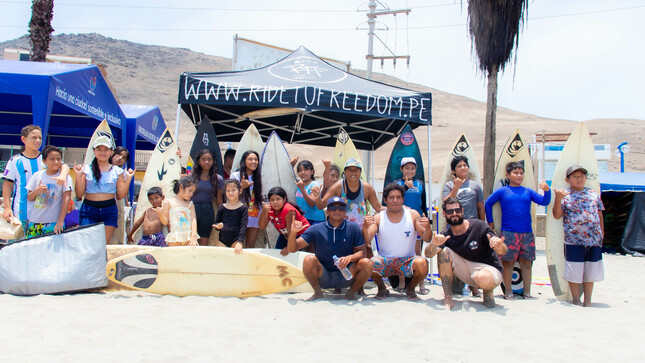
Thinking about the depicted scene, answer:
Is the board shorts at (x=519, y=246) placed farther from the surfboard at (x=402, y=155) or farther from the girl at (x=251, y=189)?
the girl at (x=251, y=189)

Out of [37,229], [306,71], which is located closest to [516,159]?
[306,71]

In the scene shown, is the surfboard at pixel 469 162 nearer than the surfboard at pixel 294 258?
No

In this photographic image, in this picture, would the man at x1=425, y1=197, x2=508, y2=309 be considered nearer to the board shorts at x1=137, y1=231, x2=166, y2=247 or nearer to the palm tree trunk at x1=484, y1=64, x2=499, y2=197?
the board shorts at x1=137, y1=231, x2=166, y2=247

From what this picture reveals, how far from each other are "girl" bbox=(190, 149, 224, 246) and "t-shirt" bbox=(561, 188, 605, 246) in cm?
332

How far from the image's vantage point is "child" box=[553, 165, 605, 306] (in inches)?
140

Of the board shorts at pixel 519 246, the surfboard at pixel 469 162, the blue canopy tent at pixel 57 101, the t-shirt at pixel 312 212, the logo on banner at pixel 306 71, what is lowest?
the board shorts at pixel 519 246

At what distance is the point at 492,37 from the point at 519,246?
435 cm

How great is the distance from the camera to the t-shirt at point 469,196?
156 inches

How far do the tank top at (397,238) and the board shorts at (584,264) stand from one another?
55.2 inches

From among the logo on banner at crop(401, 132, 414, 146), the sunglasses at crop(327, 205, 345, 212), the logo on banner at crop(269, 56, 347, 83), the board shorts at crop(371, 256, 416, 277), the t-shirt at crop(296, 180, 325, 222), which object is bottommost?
the board shorts at crop(371, 256, 416, 277)

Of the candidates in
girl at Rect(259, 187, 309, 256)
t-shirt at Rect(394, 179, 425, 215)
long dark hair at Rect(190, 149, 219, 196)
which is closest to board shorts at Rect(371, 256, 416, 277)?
girl at Rect(259, 187, 309, 256)

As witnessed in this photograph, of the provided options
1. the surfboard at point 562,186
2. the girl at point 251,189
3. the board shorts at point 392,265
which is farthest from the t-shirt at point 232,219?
the surfboard at point 562,186

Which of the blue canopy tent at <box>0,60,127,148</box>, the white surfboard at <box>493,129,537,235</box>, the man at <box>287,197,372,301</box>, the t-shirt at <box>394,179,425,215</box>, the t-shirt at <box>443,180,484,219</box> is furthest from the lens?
the blue canopy tent at <box>0,60,127,148</box>

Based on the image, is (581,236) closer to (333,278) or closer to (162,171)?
(333,278)
